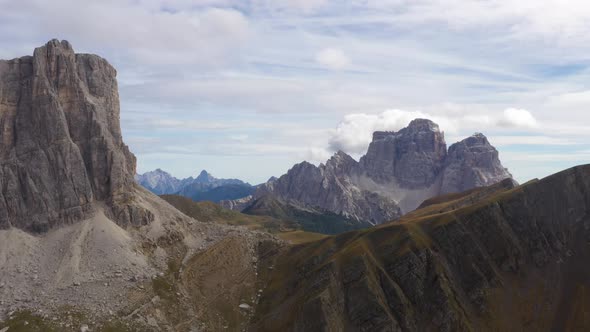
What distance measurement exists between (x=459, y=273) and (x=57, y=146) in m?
131

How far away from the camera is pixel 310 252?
494 feet

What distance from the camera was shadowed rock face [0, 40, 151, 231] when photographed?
144000 mm

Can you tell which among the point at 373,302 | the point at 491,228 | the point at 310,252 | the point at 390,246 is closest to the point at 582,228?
the point at 491,228

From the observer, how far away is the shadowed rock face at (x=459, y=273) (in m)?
120

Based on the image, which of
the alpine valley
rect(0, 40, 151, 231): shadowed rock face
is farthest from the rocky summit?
the alpine valley

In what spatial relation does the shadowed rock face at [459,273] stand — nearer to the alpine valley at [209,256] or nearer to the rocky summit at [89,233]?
the alpine valley at [209,256]

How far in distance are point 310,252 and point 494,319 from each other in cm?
5651

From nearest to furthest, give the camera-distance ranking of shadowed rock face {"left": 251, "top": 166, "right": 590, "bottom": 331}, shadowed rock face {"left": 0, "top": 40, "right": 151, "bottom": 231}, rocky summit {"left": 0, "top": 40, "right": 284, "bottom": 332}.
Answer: rocky summit {"left": 0, "top": 40, "right": 284, "bottom": 332}, shadowed rock face {"left": 251, "top": 166, "right": 590, "bottom": 331}, shadowed rock face {"left": 0, "top": 40, "right": 151, "bottom": 231}

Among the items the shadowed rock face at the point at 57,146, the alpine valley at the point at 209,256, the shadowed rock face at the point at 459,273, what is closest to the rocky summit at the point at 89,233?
the shadowed rock face at the point at 57,146

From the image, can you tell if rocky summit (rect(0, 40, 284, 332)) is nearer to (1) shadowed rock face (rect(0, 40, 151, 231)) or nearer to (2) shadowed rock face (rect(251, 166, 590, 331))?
(1) shadowed rock face (rect(0, 40, 151, 231))

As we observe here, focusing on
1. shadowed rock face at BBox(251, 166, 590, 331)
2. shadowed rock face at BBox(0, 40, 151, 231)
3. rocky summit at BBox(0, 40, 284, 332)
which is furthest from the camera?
shadowed rock face at BBox(0, 40, 151, 231)

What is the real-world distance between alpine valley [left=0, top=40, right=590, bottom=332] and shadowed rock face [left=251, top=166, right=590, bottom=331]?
37cm

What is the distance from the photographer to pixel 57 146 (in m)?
→ 152

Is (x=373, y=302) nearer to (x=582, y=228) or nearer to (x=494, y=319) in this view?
(x=494, y=319)
